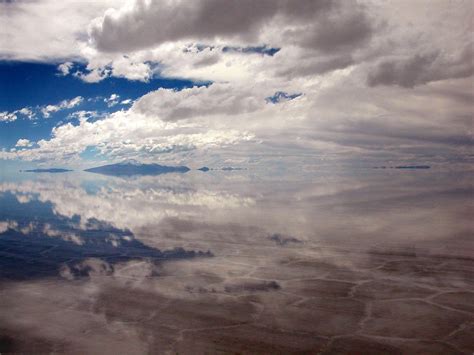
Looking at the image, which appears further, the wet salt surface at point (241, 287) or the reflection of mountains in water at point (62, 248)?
the reflection of mountains in water at point (62, 248)

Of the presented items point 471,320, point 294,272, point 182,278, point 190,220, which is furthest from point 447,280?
point 190,220

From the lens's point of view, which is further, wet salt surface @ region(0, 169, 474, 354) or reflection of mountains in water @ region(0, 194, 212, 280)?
reflection of mountains in water @ region(0, 194, 212, 280)

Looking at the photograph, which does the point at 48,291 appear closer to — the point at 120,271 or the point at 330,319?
the point at 120,271

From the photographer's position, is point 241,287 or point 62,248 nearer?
point 241,287
